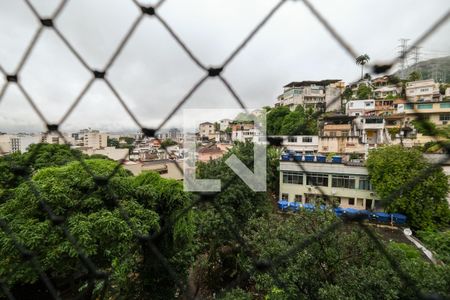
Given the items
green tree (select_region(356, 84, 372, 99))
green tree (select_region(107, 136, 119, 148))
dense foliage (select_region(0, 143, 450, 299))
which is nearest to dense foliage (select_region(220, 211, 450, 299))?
dense foliage (select_region(0, 143, 450, 299))

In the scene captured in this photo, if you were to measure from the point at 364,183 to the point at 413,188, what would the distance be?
2.95ft

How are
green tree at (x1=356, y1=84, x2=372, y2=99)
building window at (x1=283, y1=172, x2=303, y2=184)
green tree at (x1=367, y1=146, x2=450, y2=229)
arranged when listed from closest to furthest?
green tree at (x1=356, y1=84, x2=372, y2=99) → green tree at (x1=367, y1=146, x2=450, y2=229) → building window at (x1=283, y1=172, x2=303, y2=184)

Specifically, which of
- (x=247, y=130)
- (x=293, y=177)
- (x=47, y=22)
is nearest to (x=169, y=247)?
(x=247, y=130)

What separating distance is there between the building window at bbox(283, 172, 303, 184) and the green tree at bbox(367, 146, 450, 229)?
4.85 ft

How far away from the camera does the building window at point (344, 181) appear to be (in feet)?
19.5

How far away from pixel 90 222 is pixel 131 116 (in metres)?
2.07

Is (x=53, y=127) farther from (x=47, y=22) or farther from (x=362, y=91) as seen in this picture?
(x=362, y=91)

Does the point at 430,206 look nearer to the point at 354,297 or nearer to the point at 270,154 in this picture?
the point at 270,154

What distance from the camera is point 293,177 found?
6316 millimetres

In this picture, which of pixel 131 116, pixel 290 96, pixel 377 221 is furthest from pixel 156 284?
pixel 290 96

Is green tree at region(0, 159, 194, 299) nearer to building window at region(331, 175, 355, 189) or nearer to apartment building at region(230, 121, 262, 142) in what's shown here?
apartment building at region(230, 121, 262, 142)

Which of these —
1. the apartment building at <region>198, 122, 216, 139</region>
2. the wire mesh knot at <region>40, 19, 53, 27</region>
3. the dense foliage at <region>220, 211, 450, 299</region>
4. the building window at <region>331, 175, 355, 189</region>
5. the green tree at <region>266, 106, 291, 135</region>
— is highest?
the green tree at <region>266, 106, 291, 135</region>

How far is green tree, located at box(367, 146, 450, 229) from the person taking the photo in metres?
4.90

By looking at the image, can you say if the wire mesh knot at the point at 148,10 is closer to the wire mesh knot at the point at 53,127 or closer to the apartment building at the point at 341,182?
the wire mesh knot at the point at 53,127
